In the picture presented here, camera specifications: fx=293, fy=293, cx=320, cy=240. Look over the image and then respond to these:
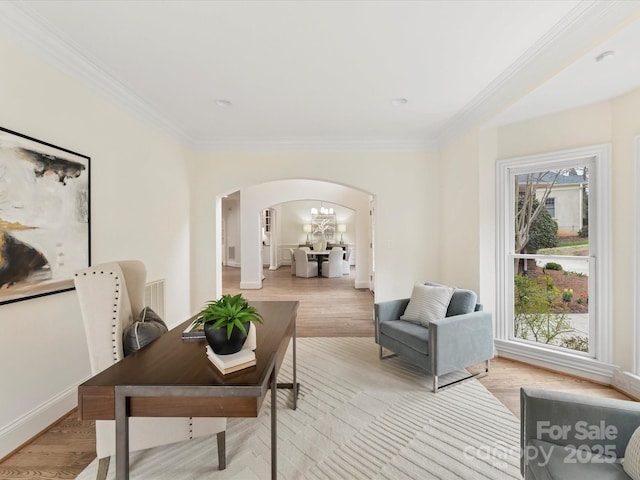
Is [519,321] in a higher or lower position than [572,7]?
lower

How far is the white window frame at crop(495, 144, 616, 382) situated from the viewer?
2689mm

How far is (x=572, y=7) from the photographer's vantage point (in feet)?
6.05

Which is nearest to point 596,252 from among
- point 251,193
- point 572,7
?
point 572,7

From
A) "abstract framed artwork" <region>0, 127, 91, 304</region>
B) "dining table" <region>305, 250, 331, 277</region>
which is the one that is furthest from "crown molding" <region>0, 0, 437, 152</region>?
"dining table" <region>305, 250, 331, 277</region>

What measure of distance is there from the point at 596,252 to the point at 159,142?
4.79 m

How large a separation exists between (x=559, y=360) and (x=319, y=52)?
3.65 meters

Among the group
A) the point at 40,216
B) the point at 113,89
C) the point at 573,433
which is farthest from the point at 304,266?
the point at 573,433

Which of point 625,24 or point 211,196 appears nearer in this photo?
point 625,24

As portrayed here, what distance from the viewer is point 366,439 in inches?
78.5

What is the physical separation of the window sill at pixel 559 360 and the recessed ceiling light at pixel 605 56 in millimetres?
2566

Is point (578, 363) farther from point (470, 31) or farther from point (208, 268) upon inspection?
point (208, 268)

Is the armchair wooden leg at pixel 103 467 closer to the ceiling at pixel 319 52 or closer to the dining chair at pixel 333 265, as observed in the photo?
the ceiling at pixel 319 52

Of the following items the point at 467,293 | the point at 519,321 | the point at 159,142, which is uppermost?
the point at 159,142

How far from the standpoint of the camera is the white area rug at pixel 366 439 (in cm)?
172
